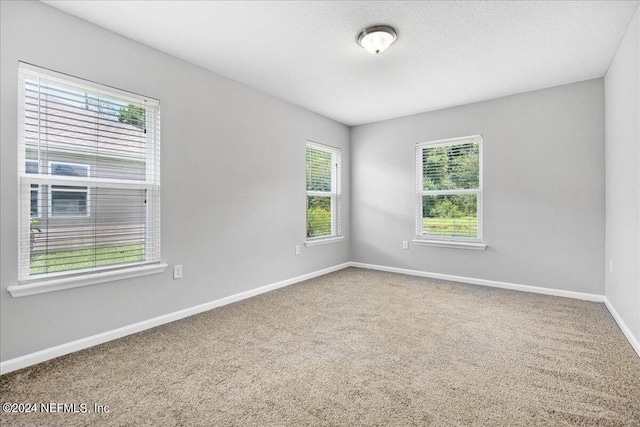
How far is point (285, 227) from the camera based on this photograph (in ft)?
13.7

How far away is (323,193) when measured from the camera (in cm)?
490

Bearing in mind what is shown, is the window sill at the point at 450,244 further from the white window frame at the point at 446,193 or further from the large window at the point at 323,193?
the large window at the point at 323,193

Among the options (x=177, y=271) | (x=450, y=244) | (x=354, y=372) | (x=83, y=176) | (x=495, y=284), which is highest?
(x=83, y=176)

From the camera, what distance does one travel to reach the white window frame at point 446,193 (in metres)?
4.21

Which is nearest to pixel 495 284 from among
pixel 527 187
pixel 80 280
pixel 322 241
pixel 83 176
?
pixel 527 187

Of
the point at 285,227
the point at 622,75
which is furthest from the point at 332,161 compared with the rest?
the point at 622,75

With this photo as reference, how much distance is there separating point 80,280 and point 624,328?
4.30 m

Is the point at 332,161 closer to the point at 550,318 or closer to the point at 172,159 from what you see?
the point at 172,159

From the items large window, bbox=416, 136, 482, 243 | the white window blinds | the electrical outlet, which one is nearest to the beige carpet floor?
the electrical outlet

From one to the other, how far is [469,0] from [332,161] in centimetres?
317

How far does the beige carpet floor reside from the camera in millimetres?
1597

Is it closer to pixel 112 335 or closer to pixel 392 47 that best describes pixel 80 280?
pixel 112 335

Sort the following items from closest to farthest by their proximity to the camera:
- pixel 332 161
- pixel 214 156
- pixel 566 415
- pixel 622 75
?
pixel 566 415
pixel 622 75
pixel 214 156
pixel 332 161

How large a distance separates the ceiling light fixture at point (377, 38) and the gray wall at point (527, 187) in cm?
223
